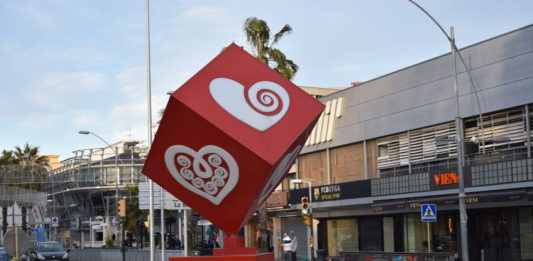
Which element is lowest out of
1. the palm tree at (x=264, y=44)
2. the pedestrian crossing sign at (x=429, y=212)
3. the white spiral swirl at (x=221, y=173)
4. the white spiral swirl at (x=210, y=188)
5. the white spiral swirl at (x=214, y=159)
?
the pedestrian crossing sign at (x=429, y=212)

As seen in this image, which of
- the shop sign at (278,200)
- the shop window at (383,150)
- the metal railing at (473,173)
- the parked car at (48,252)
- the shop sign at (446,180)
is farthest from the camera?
the shop sign at (278,200)

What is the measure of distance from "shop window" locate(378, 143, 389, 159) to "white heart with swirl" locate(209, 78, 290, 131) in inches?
947

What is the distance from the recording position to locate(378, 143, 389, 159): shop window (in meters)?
36.7

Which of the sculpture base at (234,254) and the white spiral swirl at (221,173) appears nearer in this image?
the sculpture base at (234,254)

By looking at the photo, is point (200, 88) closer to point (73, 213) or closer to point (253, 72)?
point (253, 72)

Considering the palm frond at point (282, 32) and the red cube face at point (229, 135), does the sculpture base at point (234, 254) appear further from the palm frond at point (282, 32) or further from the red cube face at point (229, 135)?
the palm frond at point (282, 32)

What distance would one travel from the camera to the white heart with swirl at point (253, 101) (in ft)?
40.8

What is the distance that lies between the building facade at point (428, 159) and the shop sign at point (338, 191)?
0.18ft

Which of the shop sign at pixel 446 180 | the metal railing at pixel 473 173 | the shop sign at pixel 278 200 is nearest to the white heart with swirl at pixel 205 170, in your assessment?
the metal railing at pixel 473 173

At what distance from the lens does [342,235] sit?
40.8m

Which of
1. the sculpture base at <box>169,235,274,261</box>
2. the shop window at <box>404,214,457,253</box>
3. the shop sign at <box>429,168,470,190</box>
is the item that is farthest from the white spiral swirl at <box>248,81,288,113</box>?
the shop window at <box>404,214,457,253</box>

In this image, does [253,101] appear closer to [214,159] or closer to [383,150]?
[214,159]

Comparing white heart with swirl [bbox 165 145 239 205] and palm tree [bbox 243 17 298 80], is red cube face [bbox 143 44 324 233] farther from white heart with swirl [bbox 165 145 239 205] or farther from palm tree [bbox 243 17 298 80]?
palm tree [bbox 243 17 298 80]

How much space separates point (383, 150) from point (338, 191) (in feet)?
11.5
